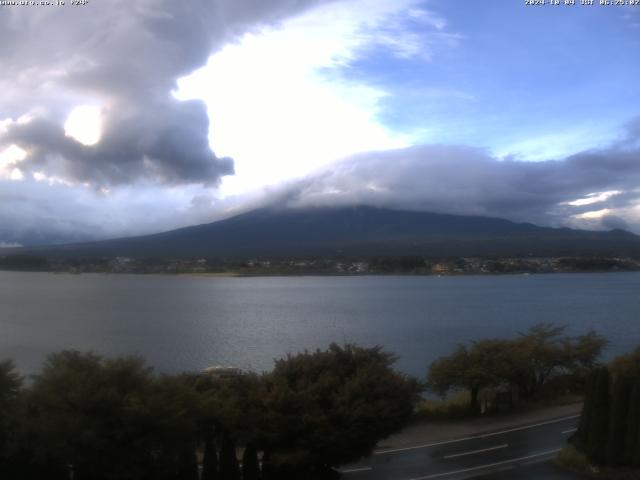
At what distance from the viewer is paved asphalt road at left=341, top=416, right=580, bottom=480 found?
11484 millimetres

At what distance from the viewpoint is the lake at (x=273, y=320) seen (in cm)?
3125

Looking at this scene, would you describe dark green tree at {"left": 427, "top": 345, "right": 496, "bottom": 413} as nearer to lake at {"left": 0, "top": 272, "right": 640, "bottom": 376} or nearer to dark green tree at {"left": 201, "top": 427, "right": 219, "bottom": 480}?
lake at {"left": 0, "top": 272, "right": 640, "bottom": 376}

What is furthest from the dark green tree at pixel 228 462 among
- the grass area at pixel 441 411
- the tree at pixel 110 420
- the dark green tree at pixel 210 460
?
the grass area at pixel 441 411

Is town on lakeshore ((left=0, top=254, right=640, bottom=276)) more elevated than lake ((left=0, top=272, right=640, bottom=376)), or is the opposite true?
town on lakeshore ((left=0, top=254, right=640, bottom=276))

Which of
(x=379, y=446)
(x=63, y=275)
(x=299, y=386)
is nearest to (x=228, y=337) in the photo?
(x=379, y=446)

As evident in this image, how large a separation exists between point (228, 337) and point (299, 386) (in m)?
25.1

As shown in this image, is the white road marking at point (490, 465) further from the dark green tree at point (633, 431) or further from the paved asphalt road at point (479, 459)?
the dark green tree at point (633, 431)

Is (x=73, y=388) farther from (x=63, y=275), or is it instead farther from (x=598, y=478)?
(x=63, y=275)

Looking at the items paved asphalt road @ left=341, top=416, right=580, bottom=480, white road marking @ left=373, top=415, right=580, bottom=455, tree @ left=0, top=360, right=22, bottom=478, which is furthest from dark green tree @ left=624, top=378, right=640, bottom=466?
tree @ left=0, top=360, right=22, bottom=478

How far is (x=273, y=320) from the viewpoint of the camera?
43.8m

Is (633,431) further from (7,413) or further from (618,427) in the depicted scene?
(7,413)

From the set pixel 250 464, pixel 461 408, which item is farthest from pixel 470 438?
pixel 250 464

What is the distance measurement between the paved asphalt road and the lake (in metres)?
11.0

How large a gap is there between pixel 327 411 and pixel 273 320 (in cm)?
3319
